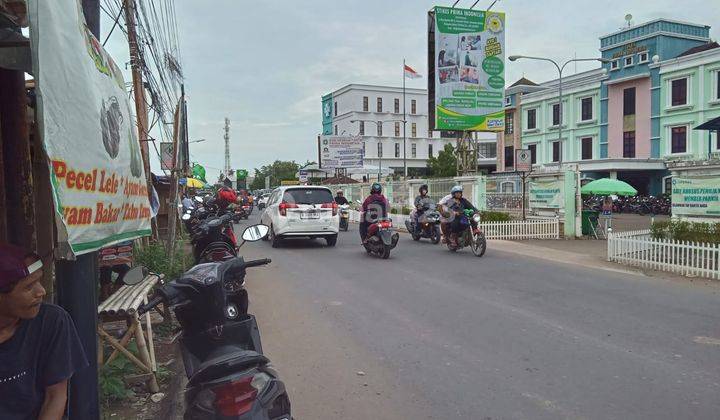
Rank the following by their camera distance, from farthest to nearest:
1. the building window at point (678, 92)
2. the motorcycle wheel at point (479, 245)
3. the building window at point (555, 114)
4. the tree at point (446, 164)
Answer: the tree at point (446, 164) < the building window at point (555, 114) < the building window at point (678, 92) < the motorcycle wheel at point (479, 245)

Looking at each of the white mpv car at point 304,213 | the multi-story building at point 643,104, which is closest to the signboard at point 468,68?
the white mpv car at point 304,213

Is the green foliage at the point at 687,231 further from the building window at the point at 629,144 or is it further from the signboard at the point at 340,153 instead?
the signboard at the point at 340,153

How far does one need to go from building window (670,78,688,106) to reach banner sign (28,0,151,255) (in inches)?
1597

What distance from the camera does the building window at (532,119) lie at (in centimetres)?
4800

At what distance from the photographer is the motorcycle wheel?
41.3 ft

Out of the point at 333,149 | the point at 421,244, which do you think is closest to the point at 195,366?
the point at 421,244

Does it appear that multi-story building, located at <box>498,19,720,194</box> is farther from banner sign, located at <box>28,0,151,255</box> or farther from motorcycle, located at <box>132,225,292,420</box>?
banner sign, located at <box>28,0,151,255</box>

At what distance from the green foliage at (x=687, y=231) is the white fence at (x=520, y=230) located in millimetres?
5017

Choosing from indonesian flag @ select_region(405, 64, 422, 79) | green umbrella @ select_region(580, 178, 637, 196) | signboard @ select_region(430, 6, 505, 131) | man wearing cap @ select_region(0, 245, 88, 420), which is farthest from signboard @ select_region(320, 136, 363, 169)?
→ man wearing cap @ select_region(0, 245, 88, 420)

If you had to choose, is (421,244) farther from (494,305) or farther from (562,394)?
(562,394)

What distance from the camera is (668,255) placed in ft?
35.2

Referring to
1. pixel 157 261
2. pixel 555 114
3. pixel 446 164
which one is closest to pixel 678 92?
pixel 555 114

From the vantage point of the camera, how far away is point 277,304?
802cm

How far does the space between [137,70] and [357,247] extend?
7.33 meters
